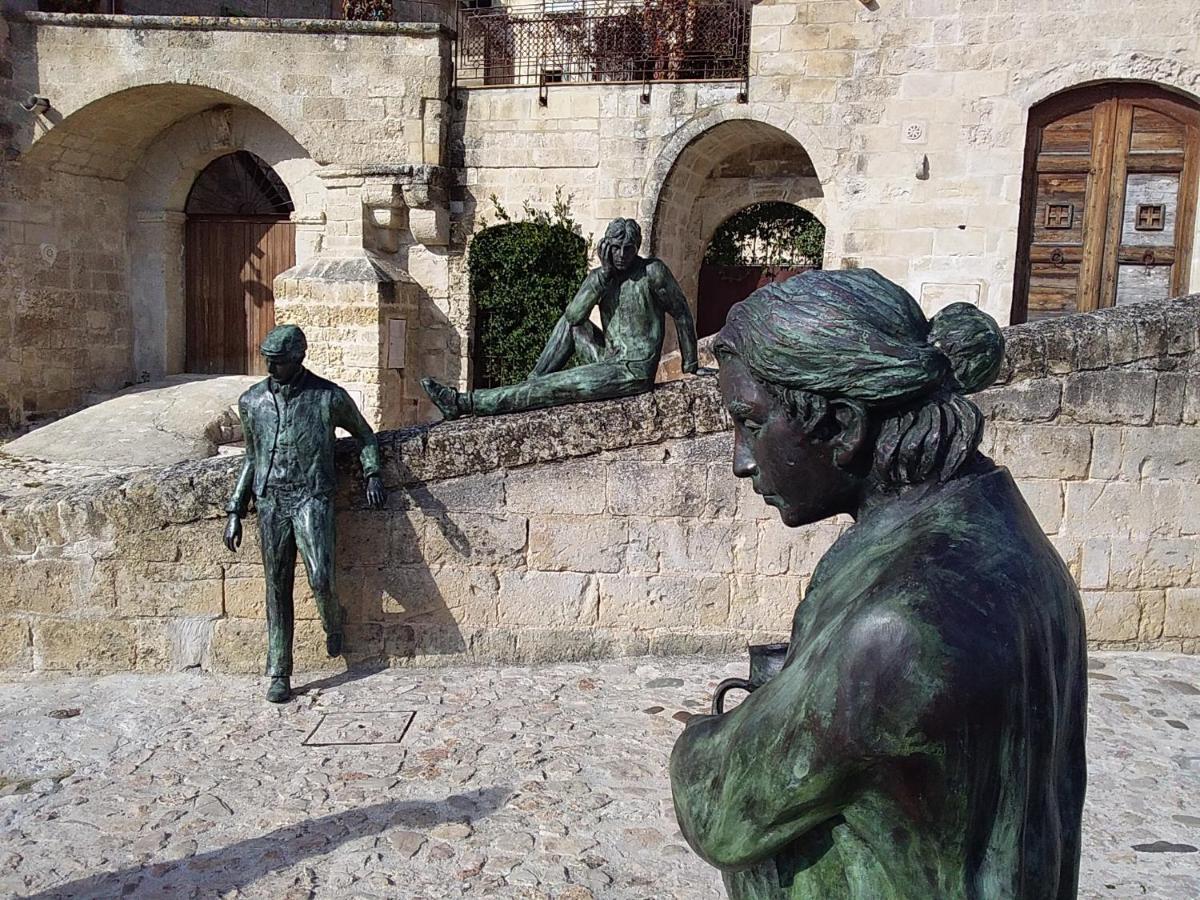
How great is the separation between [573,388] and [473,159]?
845 centimetres

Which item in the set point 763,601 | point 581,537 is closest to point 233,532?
point 581,537

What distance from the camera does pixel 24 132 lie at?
13117 millimetres

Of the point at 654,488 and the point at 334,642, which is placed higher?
the point at 654,488

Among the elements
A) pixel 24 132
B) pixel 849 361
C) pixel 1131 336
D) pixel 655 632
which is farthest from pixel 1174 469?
pixel 24 132

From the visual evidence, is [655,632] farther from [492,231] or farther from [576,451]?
[492,231]

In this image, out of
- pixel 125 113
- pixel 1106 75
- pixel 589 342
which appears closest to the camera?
pixel 589 342

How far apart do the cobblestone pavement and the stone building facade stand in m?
6.59

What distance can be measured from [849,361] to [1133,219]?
1093cm

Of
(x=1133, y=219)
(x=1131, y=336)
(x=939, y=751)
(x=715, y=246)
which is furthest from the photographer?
(x=715, y=246)

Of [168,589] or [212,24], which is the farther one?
[212,24]

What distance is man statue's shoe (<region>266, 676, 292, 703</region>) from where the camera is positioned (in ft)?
16.6

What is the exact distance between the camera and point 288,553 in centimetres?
513

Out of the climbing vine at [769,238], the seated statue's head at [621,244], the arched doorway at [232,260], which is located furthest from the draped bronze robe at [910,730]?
the arched doorway at [232,260]

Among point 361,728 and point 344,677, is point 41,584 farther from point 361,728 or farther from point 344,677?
point 361,728
